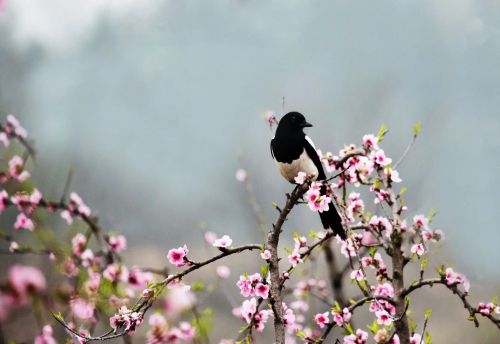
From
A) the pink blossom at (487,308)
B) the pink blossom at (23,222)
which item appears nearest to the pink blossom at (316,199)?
the pink blossom at (487,308)

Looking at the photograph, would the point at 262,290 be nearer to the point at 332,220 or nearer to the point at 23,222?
the point at 332,220

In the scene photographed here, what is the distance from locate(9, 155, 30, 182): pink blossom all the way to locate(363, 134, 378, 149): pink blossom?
3.30 m

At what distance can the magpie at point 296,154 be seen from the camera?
3377 millimetres

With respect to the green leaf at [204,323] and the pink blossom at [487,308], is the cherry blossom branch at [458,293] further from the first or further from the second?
the green leaf at [204,323]

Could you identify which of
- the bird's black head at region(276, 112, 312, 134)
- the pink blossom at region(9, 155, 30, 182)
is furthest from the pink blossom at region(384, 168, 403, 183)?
the pink blossom at region(9, 155, 30, 182)

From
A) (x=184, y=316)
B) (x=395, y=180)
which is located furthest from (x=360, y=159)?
(x=184, y=316)

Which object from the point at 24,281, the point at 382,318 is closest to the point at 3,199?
the point at 24,281

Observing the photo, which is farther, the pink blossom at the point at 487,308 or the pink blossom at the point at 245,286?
the pink blossom at the point at 487,308

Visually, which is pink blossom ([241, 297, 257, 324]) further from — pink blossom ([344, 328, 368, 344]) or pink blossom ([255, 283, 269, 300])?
pink blossom ([344, 328, 368, 344])

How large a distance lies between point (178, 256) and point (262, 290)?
0.53 meters

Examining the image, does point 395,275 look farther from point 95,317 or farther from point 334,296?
point 95,317

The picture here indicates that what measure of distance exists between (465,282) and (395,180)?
2.72 feet

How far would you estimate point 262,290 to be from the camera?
281 cm

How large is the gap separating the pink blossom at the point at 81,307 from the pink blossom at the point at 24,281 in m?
0.55
